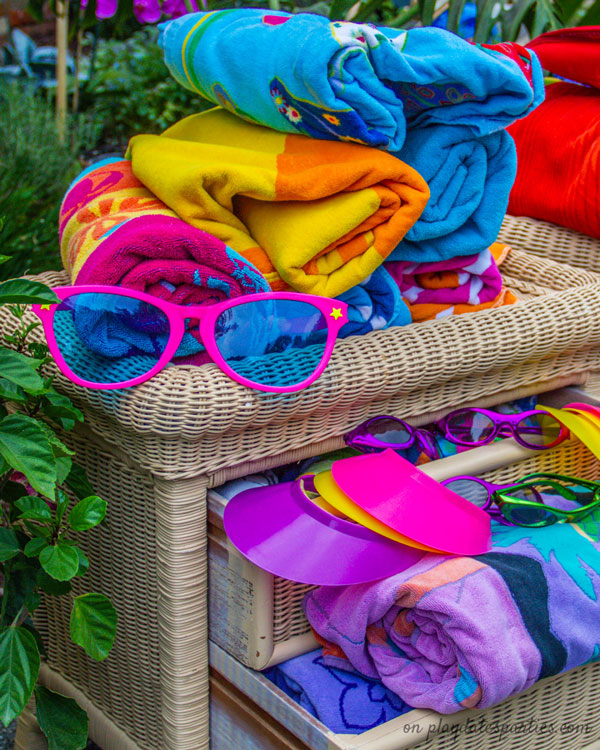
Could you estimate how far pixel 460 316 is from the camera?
910 mm

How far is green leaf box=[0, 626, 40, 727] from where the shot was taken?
70 centimetres

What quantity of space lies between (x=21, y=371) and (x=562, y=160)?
82 cm

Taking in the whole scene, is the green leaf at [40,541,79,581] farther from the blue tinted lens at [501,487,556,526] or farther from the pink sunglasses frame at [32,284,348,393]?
the blue tinted lens at [501,487,556,526]

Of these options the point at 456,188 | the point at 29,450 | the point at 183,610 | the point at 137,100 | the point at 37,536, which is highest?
the point at 456,188

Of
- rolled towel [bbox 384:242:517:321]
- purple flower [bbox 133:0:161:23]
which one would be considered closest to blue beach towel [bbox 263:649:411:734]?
rolled towel [bbox 384:242:517:321]

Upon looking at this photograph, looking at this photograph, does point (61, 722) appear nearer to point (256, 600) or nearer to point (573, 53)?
point (256, 600)

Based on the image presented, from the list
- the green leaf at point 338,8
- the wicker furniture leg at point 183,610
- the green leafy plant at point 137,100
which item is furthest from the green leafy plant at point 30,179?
the green leaf at point 338,8

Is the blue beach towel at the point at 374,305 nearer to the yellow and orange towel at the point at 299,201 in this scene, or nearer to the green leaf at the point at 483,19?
the yellow and orange towel at the point at 299,201

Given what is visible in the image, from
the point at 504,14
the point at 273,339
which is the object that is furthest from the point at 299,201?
the point at 504,14

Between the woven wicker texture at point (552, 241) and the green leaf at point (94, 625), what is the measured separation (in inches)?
32.4

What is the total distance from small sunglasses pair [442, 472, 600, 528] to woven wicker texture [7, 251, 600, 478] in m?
0.11

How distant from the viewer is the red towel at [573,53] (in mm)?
1122

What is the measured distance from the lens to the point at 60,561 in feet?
2.27

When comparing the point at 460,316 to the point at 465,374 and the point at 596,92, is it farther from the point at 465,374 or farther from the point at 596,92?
the point at 596,92
